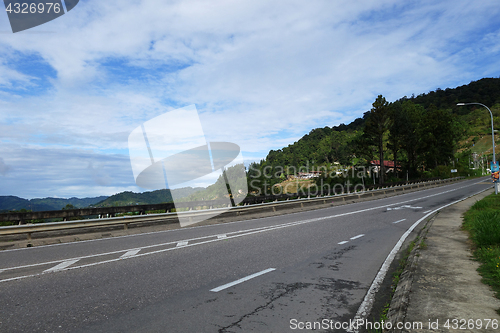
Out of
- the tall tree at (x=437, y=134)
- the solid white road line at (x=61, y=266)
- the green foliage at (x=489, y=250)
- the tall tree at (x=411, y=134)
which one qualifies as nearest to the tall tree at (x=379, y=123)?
the tall tree at (x=411, y=134)

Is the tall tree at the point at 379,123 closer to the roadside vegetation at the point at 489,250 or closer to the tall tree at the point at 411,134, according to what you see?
the tall tree at the point at 411,134

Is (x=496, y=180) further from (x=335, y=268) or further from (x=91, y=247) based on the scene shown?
(x=91, y=247)

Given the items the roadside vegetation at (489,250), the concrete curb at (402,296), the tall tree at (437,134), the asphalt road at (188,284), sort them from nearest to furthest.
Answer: the concrete curb at (402,296), the asphalt road at (188,284), the roadside vegetation at (489,250), the tall tree at (437,134)

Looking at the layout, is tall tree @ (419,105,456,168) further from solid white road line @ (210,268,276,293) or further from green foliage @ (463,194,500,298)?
solid white road line @ (210,268,276,293)

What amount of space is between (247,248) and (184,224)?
6804mm

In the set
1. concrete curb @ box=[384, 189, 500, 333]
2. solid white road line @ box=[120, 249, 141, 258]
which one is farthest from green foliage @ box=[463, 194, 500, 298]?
solid white road line @ box=[120, 249, 141, 258]

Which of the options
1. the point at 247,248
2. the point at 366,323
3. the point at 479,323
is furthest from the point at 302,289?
the point at 247,248

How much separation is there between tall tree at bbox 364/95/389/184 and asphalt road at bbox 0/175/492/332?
2313 inches

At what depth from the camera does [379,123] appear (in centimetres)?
6419

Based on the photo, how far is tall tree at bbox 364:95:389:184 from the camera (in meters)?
63.1

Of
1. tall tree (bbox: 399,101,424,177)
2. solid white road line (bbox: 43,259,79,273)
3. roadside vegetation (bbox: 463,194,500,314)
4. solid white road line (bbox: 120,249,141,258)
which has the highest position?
tall tree (bbox: 399,101,424,177)

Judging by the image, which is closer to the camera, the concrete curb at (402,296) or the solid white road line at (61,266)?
the concrete curb at (402,296)

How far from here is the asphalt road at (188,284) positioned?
4051 millimetres

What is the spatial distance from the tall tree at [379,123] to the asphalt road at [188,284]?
5874 cm
